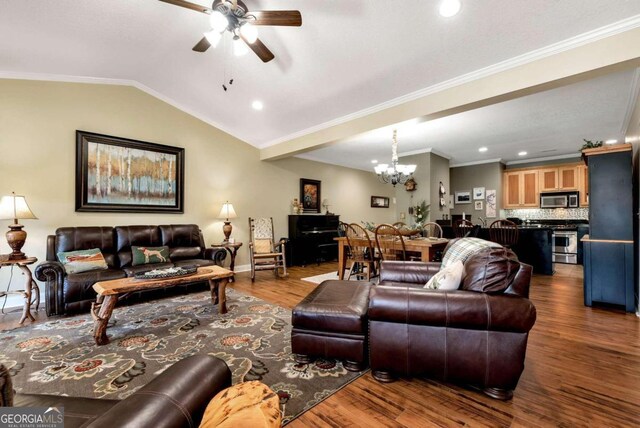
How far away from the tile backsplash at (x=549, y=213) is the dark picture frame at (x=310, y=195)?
523cm

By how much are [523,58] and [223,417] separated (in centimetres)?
362

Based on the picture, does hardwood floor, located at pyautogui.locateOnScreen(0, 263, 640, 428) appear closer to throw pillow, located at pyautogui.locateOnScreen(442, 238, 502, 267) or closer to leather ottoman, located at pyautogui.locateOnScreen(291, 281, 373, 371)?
leather ottoman, located at pyautogui.locateOnScreen(291, 281, 373, 371)

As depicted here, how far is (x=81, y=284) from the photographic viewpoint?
3.06 meters

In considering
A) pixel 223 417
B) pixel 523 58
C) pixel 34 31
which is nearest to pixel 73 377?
pixel 223 417

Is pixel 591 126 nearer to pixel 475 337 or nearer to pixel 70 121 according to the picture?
pixel 475 337

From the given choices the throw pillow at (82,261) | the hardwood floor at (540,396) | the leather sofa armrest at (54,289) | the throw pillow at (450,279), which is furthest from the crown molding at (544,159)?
the leather sofa armrest at (54,289)

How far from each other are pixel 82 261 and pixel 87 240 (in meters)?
0.44

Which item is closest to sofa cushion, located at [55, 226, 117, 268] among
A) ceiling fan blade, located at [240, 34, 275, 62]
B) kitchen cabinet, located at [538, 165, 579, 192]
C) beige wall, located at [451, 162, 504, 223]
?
ceiling fan blade, located at [240, 34, 275, 62]

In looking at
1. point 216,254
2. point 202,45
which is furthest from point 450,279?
point 216,254

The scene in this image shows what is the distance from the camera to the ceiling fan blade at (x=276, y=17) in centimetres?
212

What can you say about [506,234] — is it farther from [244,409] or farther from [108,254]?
[108,254]

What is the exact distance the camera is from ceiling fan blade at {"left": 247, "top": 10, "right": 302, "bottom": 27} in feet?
6.95

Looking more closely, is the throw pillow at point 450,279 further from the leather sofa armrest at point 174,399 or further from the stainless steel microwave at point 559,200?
the stainless steel microwave at point 559,200

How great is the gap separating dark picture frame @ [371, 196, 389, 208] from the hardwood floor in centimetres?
661
